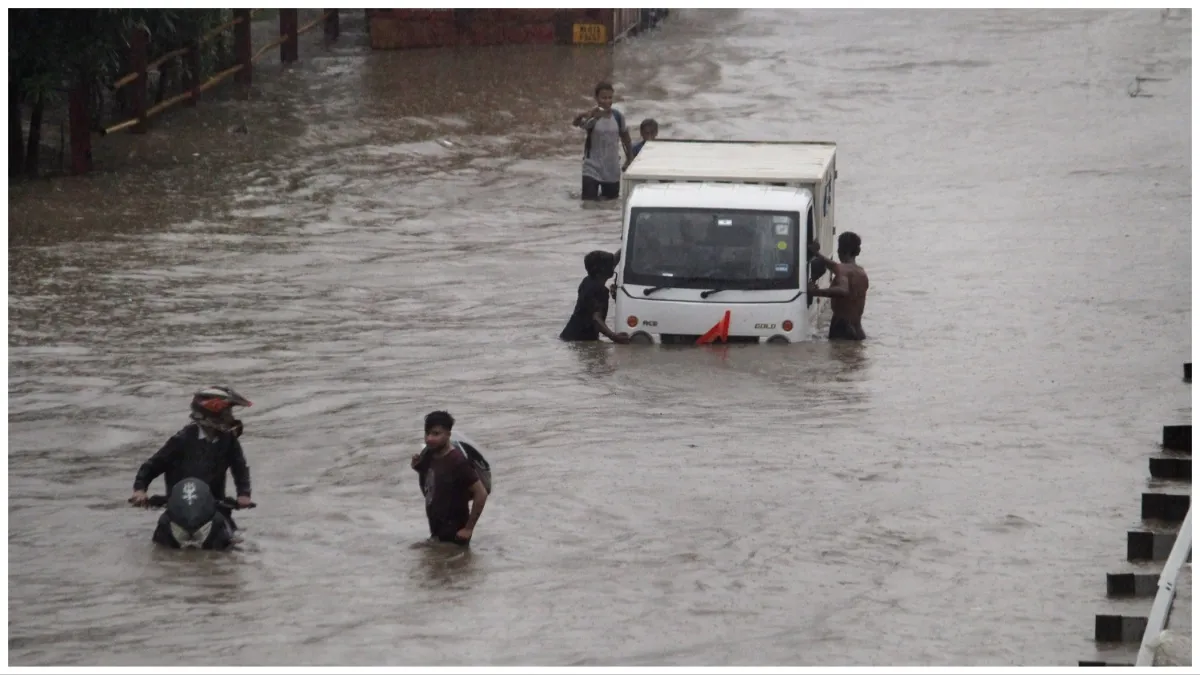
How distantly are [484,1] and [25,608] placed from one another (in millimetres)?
3830

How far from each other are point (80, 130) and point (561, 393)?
41.1 ft

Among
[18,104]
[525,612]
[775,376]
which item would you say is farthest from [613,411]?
[18,104]

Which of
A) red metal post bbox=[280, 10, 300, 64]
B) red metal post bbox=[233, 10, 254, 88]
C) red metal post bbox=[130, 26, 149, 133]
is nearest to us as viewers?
red metal post bbox=[130, 26, 149, 133]

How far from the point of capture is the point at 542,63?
3603 centimetres

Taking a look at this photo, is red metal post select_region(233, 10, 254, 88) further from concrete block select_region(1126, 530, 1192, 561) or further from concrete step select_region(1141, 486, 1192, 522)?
concrete block select_region(1126, 530, 1192, 561)

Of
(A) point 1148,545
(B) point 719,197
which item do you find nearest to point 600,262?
(B) point 719,197

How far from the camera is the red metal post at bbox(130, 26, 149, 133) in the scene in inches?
1114

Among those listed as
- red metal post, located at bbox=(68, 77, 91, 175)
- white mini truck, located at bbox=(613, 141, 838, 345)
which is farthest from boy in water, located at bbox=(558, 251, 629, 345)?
red metal post, located at bbox=(68, 77, 91, 175)

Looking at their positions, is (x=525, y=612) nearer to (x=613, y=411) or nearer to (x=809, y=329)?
(x=613, y=411)

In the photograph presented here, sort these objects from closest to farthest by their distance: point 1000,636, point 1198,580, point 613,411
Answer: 1. point 1198,580
2. point 1000,636
3. point 613,411

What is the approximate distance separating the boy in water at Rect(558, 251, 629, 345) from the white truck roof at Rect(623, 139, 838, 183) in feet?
3.37

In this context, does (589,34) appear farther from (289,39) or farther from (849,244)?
(849,244)

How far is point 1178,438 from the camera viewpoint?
12.3m

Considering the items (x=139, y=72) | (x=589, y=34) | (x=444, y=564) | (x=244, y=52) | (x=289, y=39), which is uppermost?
(x=589, y=34)
